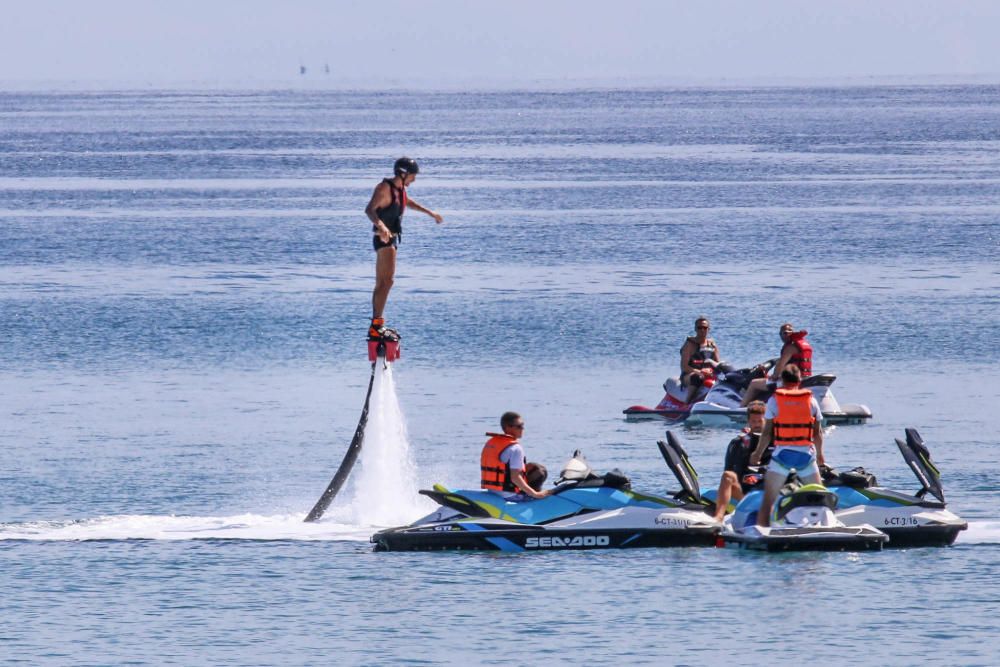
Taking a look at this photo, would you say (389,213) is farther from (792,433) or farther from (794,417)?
(792,433)

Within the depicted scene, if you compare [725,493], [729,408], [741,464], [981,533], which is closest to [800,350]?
[729,408]

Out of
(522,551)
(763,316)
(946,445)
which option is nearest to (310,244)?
(763,316)

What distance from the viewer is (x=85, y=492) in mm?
31641

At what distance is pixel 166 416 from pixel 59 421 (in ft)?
7.44

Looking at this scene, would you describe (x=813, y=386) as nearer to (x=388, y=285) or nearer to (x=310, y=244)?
(x=388, y=285)

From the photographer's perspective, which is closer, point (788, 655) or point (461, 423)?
point (788, 655)

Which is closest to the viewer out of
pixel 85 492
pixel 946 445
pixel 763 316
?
pixel 85 492

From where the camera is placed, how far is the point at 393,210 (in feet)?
79.3

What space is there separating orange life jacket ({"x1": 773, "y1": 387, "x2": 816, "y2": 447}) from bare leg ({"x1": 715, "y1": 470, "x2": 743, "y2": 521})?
1.30 metres

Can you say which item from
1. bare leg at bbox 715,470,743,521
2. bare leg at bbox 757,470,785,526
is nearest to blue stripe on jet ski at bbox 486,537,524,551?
bare leg at bbox 715,470,743,521

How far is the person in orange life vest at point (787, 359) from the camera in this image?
36031 mm

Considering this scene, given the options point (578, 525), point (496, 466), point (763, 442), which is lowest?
point (578, 525)

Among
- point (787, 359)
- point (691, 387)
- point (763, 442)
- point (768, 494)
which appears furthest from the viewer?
point (691, 387)

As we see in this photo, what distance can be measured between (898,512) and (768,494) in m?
1.98
